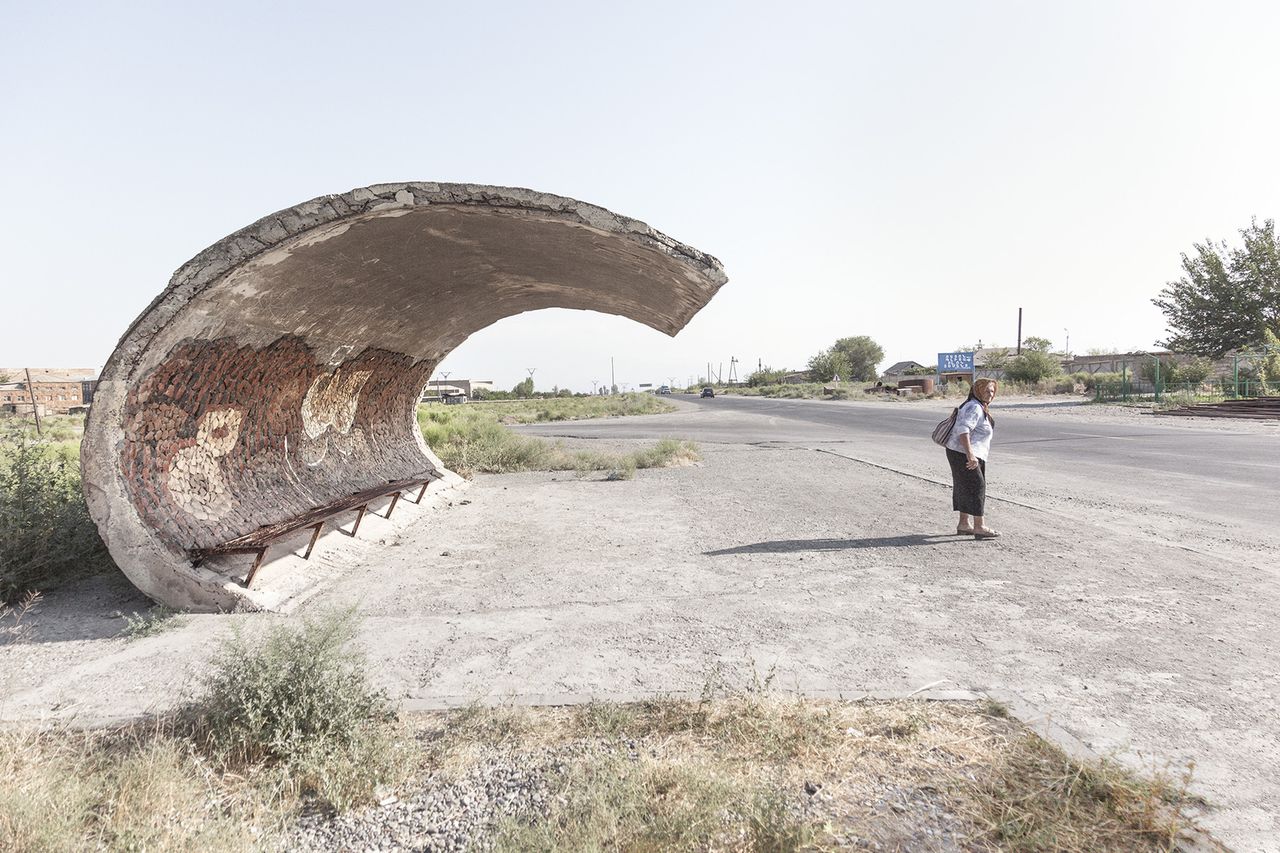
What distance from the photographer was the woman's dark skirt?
7469mm

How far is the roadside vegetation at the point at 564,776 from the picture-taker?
8.25ft

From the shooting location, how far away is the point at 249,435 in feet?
24.4

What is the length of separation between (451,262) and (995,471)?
1066 cm

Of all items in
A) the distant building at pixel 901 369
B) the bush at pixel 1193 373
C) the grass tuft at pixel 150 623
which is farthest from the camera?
the distant building at pixel 901 369

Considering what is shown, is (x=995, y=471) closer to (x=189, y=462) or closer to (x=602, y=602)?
(x=602, y=602)

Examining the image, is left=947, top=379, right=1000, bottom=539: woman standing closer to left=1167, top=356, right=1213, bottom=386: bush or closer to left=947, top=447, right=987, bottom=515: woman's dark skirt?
left=947, top=447, right=987, bottom=515: woman's dark skirt

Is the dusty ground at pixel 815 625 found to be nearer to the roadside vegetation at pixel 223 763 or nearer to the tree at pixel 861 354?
the roadside vegetation at pixel 223 763

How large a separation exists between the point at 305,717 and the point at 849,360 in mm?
133294

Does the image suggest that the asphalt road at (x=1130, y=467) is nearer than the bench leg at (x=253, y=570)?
No

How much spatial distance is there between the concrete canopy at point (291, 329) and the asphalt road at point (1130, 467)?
19.6ft

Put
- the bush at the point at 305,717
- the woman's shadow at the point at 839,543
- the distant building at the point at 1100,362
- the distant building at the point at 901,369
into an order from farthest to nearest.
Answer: the distant building at the point at 901,369 → the distant building at the point at 1100,362 → the woman's shadow at the point at 839,543 → the bush at the point at 305,717

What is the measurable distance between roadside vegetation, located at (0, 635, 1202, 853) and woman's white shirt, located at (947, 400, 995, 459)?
4.51m

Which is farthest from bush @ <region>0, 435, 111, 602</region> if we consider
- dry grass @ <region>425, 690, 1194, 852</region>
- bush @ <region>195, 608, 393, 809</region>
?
dry grass @ <region>425, 690, 1194, 852</region>

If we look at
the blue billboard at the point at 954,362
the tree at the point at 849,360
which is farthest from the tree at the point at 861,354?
the blue billboard at the point at 954,362
